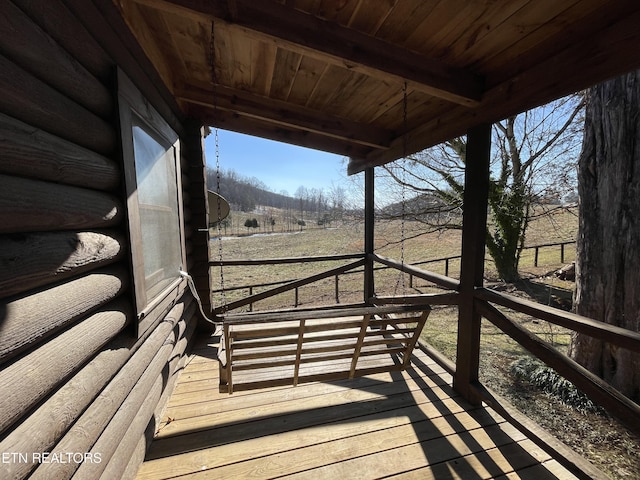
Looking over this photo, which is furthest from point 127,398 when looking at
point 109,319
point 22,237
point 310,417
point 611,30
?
point 611,30

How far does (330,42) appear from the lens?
1.41 meters

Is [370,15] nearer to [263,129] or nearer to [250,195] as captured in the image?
[263,129]

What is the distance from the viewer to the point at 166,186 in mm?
2020

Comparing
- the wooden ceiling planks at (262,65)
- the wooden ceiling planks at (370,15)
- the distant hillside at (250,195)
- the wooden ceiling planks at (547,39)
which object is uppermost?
the distant hillside at (250,195)

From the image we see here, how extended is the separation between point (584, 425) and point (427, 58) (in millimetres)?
3480

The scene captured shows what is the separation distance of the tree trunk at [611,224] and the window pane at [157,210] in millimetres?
3677

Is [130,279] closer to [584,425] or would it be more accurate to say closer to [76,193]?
[76,193]

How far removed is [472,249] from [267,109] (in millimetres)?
2066

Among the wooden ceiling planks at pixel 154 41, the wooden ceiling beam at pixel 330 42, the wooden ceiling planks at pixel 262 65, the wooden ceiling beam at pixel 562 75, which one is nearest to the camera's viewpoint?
the wooden ceiling beam at pixel 562 75

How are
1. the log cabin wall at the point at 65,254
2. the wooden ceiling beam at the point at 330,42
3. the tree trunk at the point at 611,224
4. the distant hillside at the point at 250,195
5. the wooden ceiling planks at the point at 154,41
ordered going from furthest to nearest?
the distant hillside at the point at 250,195
the tree trunk at the point at 611,224
the wooden ceiling planks at the point at 154,41
the wooden ceiling beam at the point at 330,42
the log cabin wall at the point at 65,254

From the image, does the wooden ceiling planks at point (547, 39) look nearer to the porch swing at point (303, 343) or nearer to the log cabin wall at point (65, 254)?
the porch swing at point (303, 343)

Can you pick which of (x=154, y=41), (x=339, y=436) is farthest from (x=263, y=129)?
(x=339, y=436)

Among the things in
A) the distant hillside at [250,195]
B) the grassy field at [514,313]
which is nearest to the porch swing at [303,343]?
the grassy field at [514,313]

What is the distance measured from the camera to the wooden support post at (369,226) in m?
3.48
